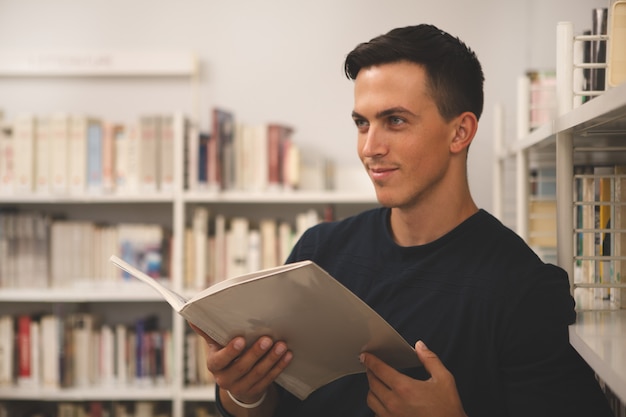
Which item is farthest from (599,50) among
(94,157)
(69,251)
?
(69,251)

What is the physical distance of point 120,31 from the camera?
3250mm

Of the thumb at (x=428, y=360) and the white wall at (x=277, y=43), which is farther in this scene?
the white wall at (x=277, y=43)

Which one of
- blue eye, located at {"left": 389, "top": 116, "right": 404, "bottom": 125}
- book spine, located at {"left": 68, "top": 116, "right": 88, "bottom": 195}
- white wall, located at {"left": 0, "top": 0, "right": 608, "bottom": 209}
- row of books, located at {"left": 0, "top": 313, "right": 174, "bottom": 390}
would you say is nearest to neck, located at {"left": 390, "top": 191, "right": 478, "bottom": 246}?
blue eye, located at {"left": 389, "top": 116, "right": 404, "bottom": 125}

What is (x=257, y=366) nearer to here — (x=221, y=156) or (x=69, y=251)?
(x=221, y=156)

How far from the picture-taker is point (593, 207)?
1337 millimetres

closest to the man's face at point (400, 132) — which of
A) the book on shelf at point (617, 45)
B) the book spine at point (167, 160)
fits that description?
the book on shelf at point (617, 45)

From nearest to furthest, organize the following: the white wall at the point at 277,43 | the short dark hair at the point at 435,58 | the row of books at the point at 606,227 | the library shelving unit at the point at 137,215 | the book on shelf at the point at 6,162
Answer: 1. the row of books at the point at 606,227
2. the short dark hair at the point at 435,58
3. the library shelving unit at the point at 137,215
4. the book on shelf at the point at 6,162
5. the white wall at the point at 277,43

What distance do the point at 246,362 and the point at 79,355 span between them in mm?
2038

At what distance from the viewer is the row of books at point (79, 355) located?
9.52 ft

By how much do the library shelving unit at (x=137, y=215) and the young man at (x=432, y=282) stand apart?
145cm

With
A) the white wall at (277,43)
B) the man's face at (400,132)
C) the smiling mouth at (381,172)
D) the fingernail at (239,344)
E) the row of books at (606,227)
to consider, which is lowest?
the fingernail at (239,344)

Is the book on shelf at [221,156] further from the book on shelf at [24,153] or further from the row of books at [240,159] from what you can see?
the book on shelf at [24,153]

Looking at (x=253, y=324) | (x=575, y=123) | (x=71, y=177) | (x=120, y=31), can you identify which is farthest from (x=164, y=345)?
(x=575, y=123)

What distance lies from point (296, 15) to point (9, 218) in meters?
1.56
